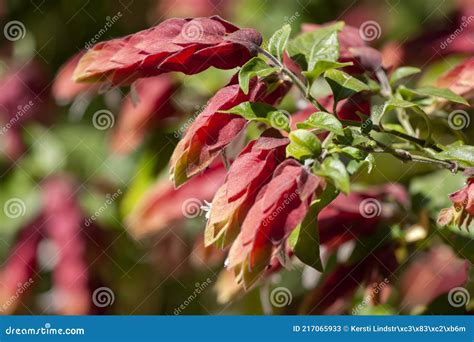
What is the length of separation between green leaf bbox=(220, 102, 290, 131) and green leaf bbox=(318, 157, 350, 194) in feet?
0.29

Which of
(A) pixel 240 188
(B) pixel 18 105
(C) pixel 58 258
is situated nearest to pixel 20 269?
(C) pixel 58 258

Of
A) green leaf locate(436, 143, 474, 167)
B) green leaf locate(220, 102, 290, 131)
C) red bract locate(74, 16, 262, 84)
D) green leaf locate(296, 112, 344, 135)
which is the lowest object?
green leaf locate(436, 143, 474, 167)

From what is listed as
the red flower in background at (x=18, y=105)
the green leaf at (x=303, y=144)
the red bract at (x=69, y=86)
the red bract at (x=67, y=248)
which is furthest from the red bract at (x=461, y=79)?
the red flower in background at (x=18, y=105)

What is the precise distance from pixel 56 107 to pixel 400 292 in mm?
858

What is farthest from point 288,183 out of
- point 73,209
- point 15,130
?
point 15,130

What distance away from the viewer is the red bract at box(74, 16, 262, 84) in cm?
99

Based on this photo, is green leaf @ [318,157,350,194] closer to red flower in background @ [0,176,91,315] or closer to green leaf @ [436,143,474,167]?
green leaf @ [436,143,474,167]

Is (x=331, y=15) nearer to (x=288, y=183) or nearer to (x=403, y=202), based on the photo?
(x=403, y=202)

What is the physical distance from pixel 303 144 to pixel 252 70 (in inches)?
4.8

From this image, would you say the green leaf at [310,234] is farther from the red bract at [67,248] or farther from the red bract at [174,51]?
the red bract at [67,248]

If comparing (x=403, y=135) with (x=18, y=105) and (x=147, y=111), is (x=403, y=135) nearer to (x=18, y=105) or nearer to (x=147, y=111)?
(x=147, y=111)

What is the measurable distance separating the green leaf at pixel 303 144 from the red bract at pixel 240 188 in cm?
4

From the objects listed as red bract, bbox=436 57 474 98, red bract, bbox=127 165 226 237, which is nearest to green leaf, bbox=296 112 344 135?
red bract, bbox=436 57 474 98

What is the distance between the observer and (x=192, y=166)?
96cm
